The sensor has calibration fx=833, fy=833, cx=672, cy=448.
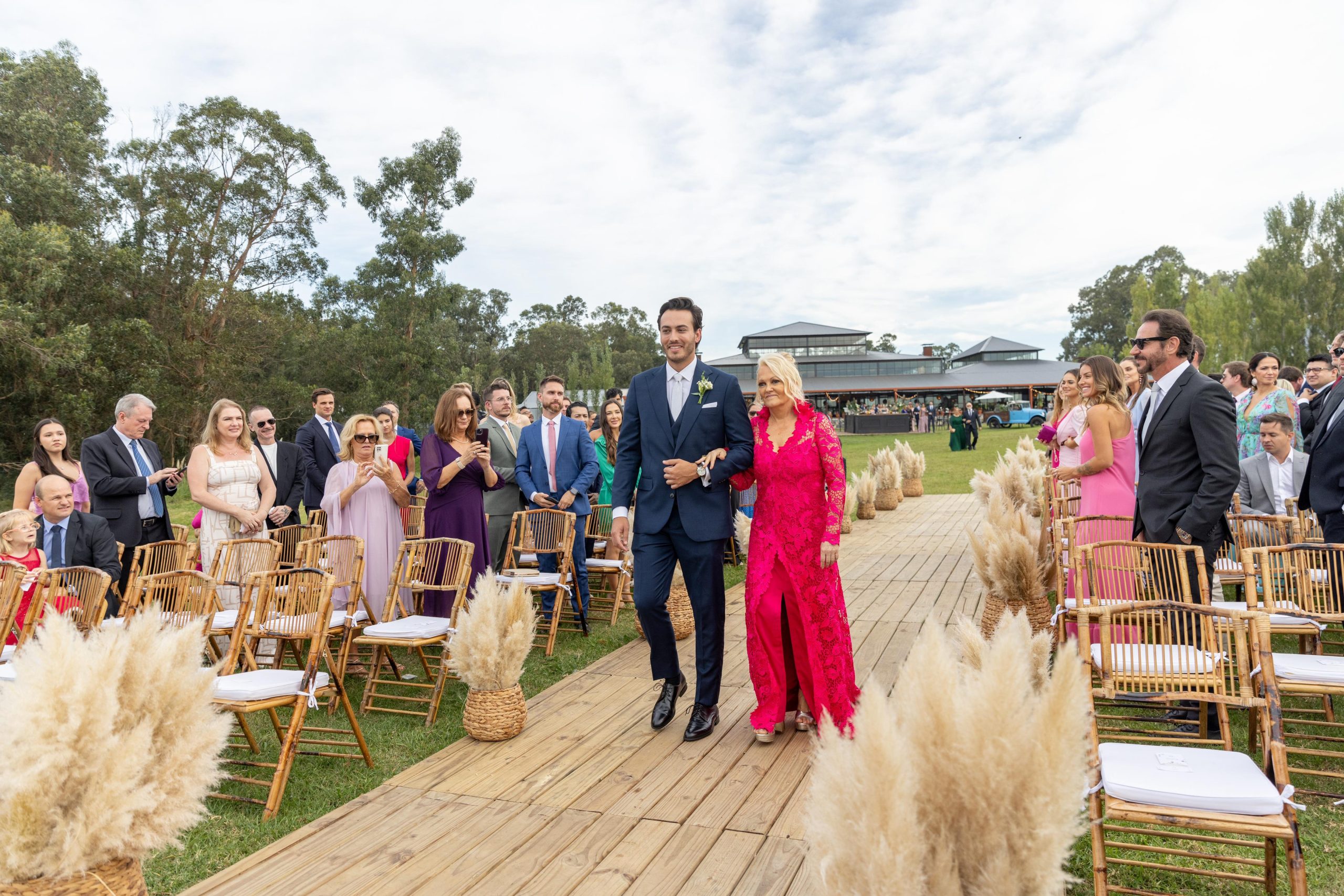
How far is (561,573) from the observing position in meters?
6.32

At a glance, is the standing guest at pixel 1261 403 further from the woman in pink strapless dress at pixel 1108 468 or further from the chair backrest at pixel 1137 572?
the chair backrest at pixel 1137 572

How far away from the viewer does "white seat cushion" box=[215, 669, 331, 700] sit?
3539 mm

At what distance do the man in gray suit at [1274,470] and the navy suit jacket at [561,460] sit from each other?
210 inches

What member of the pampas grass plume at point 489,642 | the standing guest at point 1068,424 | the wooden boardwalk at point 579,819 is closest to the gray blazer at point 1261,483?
the standing guest at point 1068,424

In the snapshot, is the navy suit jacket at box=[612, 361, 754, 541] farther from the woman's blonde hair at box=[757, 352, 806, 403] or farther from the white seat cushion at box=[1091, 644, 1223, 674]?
the white seat cushion at box=[1091, 644, 1223, 674]

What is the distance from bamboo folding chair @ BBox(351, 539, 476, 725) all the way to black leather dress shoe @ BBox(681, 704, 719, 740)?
1369 millimetres

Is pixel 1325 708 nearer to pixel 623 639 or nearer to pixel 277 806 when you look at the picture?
pixel 623 639

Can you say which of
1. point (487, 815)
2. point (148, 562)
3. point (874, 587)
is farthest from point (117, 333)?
point (487, 815)

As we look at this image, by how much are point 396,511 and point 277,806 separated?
2795 millimetres

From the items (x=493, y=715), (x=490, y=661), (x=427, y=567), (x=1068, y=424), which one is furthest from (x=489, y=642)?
(x=1068, y=424)

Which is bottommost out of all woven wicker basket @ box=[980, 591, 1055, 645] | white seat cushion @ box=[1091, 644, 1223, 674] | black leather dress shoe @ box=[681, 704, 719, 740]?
black leather dress shoe @ box=[681, 704, 719, 740]

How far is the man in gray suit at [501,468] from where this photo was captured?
294 inches

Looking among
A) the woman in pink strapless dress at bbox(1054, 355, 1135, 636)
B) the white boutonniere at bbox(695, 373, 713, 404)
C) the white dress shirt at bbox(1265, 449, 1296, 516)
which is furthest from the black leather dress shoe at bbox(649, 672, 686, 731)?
the white dress shirt at bbox(1265, 449, 1296, 516)

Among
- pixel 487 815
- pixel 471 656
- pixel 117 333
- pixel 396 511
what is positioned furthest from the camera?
pixel 117 333
